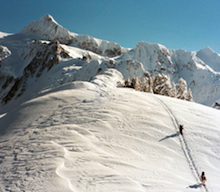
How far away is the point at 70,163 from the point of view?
28.3 ft

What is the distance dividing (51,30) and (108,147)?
96261 millimetres

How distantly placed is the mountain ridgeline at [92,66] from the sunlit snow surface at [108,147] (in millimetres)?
10659

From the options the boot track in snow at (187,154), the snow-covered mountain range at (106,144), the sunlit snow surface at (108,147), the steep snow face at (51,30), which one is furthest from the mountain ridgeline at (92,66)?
the boot track in snow at (187,154)

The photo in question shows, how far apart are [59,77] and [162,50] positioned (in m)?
60.1

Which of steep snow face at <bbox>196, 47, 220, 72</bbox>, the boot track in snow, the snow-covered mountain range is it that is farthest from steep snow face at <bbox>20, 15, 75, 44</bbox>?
the boot track in snow

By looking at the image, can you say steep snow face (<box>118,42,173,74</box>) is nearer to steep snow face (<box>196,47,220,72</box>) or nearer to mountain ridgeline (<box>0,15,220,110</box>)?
mountain ridgeline (<box>0,15,220,110</box>)

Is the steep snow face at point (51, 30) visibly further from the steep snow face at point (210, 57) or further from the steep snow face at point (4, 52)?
the steep snow face at point (210, 57)

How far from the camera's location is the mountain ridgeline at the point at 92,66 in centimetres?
4088

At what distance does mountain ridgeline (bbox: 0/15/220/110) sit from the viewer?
40.9 m

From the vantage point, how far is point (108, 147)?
35.2ft

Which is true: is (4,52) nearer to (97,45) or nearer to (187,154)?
(97,45)

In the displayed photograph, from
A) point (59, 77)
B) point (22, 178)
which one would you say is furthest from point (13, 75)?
point (22, 178)

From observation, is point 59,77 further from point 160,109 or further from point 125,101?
point 160,109

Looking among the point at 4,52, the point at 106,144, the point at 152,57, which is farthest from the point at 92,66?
the point at 4,52
